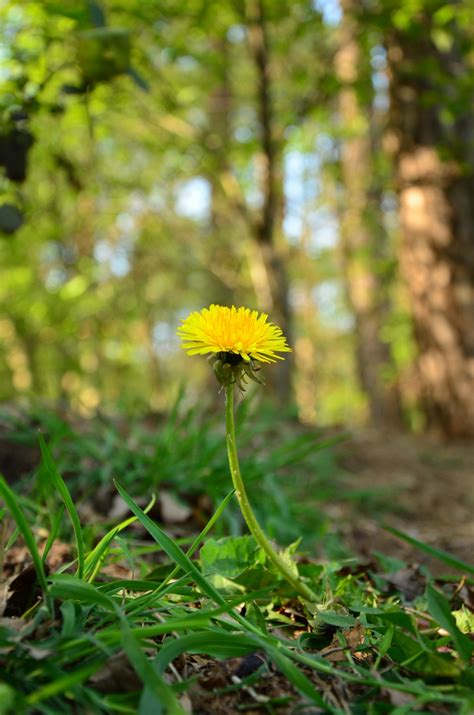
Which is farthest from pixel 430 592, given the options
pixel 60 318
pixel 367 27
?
pixel 60 318

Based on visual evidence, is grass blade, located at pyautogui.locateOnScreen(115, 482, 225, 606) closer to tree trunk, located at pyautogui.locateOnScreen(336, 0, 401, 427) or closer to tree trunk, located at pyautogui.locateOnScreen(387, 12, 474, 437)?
tree trunk, located at pyautogui.locateOnScreen(387, 12, 474, 437)

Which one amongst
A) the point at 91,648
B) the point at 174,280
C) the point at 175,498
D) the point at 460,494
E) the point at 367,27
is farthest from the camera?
the point at 174,280

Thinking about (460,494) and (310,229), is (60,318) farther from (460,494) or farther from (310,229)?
(310,229)

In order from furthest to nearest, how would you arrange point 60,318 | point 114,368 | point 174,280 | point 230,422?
1. point 114,368
2. point 174,280
3. point 60,318
4. point 230,422

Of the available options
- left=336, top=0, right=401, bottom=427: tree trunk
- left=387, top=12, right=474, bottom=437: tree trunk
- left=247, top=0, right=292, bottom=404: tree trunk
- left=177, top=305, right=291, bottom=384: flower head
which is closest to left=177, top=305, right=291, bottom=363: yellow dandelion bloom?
left=177, top=305, right=291, bottom=384: flower head

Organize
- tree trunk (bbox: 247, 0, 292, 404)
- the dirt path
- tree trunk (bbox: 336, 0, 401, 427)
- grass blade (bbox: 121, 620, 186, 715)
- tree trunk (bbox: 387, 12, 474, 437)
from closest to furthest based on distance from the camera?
grass blade (bbox: 121, 620, 186, 715), the dirt path, tree trunk (bbox: 247, 0, 292, 404), tree trunk (bbox: 387, 12, 474, 437), tree trunk (bbox: 336, 0, 401, 427)

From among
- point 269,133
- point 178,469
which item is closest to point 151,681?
point 178,469

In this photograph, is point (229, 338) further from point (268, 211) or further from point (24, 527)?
point (268, 211)
